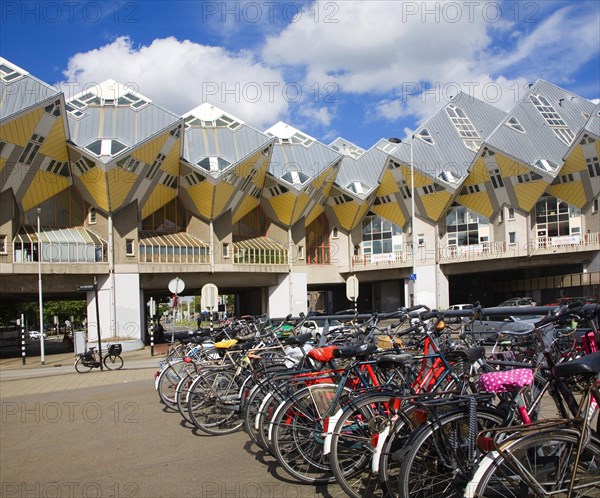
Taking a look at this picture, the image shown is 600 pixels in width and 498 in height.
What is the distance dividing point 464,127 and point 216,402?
39513mm

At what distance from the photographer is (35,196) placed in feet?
96.5

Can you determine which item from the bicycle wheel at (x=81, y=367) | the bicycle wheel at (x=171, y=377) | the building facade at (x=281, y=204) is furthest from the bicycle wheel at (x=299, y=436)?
the building facade at (x=281, y=204)

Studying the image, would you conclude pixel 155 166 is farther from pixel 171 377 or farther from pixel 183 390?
pixel 183 390

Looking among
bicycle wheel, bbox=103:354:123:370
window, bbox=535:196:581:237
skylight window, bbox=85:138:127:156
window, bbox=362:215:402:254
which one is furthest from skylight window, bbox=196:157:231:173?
window, bbox=535:196:581:237

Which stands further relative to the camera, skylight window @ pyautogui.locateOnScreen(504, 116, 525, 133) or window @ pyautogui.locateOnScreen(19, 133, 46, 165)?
skylight window @ pyautogui.locateOnScreen(504, 116, 525, 133)

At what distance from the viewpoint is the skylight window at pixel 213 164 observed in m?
33.3

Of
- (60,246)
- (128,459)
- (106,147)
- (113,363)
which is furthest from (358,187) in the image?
(128,459)

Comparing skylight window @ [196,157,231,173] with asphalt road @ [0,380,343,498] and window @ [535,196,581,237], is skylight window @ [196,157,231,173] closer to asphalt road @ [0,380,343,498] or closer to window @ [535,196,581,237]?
window @ [535,196,581,237]

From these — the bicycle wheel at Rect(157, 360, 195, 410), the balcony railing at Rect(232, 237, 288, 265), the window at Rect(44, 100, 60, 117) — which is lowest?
the bicycle wheel at Rect(157, 360, 195, 410)

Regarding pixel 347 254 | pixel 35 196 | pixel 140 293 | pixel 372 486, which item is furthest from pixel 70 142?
pixel 372 486

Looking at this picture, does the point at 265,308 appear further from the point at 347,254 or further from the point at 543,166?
the point at 543,166

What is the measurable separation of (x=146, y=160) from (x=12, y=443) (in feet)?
80.9

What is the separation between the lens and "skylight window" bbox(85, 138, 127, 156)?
28930mm

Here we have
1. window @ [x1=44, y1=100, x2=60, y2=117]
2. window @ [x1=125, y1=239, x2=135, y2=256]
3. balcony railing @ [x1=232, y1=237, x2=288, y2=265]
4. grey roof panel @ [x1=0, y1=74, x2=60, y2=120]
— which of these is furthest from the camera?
balcony railing @ [x1=232, y1=237, x2=288, y2=265]
